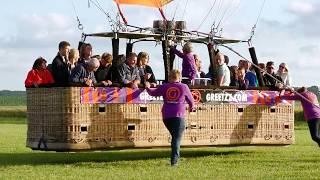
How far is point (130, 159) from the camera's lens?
46.5ft

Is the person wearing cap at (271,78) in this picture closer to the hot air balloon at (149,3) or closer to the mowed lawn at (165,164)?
the mowed lawn at (165,164)

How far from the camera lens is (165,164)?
42.4 ft

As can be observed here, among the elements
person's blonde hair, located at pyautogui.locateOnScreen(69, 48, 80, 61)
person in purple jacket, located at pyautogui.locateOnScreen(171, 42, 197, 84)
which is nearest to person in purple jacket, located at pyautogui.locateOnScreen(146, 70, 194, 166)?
person in purple jacket, located at pyautogui.locateOnScreen(171, 42, 197, 84)

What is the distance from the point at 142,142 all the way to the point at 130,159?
93 cm

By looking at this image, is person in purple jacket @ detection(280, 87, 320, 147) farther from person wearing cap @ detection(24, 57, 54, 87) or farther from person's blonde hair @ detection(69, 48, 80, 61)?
person wearing cap @ detection(24, 57, 54, 87)

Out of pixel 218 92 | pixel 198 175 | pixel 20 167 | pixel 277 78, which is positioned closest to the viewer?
pixel 198 175

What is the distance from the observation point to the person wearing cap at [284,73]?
15.6m

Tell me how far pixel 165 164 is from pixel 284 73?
4.00 metres

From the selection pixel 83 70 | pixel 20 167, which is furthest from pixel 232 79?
pixel 20 167

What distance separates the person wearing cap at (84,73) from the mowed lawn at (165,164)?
1.35m

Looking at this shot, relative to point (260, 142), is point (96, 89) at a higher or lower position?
higher

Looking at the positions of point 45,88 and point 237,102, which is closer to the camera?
point 45,88

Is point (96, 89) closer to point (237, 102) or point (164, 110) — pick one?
point (164, 110)

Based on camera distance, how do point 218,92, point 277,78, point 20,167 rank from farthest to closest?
1. point 277,78
2. point 218,92
3. point 20,167
